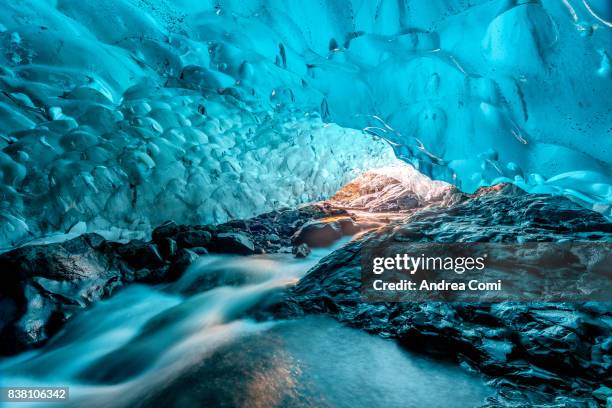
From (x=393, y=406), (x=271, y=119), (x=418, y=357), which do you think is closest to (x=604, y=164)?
(x=418, y=357)

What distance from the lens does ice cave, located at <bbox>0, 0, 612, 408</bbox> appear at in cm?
222

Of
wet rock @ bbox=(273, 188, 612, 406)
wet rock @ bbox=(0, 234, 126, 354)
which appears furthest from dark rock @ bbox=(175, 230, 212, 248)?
Answer: wet rock @ bbox=(273, 188, 612, 406)

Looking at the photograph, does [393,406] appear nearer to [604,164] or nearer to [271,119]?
→ [604,164]

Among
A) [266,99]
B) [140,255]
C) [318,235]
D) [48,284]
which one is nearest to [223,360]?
[48,284]

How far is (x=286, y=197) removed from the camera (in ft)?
18.8

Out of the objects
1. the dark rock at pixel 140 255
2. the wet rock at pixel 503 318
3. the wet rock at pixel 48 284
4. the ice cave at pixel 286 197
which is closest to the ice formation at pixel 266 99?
the ice cave at pixel 286 197

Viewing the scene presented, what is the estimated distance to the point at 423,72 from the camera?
15.2ft

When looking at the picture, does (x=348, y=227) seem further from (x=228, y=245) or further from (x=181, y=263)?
(x=181, y=263)

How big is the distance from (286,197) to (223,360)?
3.65 m

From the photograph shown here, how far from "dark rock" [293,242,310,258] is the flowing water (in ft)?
2.78

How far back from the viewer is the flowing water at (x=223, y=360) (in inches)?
77.0

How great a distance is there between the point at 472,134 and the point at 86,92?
489 centimetres

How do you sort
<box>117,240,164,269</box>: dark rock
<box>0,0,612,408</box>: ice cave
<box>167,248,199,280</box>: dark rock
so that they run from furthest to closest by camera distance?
<box>117,240,164,269</box>: dark rock, <box>167,248,199,280</box>: dark rock, <box>0,0,612,408</box>: ice cave

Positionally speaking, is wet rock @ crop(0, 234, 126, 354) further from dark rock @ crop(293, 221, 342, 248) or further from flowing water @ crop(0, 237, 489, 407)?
dark rock @ crop(293, 221, 342, 248)
